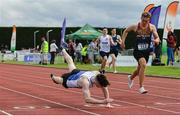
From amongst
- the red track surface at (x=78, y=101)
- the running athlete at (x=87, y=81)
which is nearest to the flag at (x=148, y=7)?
the red track surface at (x=78, y=101)

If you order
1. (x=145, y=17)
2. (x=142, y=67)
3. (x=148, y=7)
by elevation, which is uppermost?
(x=148, y=7)

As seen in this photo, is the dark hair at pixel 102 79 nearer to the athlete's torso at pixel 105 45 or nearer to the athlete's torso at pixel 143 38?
the athlete's torso at pixel 143 38

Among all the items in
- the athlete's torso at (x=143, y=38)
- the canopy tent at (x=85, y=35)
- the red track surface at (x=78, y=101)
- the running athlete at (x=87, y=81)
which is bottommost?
the red track surface at (x=78, y=101)

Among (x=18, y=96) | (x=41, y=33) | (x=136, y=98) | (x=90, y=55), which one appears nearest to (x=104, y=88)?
(x=136, y=98)

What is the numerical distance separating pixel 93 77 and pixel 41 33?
192 feet

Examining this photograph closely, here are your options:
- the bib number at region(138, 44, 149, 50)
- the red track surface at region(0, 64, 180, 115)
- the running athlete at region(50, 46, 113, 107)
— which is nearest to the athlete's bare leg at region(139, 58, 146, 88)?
the bib number at region(138, 44, 149, 50)

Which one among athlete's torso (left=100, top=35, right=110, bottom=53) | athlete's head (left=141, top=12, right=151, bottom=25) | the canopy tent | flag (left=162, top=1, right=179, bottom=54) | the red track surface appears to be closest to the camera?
the red track surface

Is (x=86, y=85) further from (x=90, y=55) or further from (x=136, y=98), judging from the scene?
(x=90, y=55)

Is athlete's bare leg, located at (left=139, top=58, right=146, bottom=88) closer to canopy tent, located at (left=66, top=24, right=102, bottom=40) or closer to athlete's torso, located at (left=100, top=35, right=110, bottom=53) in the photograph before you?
athlete's torso, located at (left=100, top=35, right=110, bottom=53)

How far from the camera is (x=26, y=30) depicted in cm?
6794

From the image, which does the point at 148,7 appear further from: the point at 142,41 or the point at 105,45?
the point at 142,41

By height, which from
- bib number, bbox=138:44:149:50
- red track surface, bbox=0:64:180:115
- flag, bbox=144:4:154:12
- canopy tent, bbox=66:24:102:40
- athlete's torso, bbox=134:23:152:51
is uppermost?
flag, bbox=144:4:154:12

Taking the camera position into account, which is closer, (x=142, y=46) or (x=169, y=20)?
(x=142, y=46)

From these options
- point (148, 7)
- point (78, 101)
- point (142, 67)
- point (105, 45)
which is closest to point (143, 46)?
point (142, 67)
